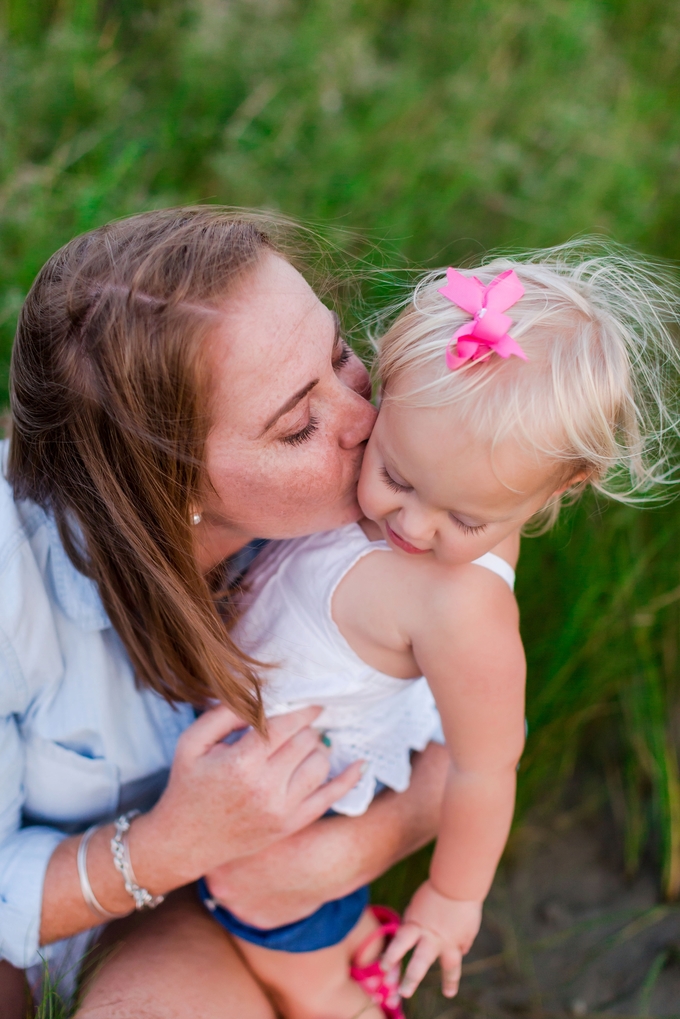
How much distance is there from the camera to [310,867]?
160cm

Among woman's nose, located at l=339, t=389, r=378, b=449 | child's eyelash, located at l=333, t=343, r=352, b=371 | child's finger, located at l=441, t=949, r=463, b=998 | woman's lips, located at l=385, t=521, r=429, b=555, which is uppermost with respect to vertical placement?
→ child's eyelash, located at l=333, t=343, r=352, b=371

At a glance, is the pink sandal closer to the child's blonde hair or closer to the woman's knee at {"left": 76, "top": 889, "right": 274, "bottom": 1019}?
the woman's knee at {"left": 76, "top": 889, "right": 274, "bottom": 1019}

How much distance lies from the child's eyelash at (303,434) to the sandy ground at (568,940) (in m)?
1.65

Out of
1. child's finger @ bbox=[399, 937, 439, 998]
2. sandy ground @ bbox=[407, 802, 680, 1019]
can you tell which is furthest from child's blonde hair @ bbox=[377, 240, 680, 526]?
sandy ground @ bbox=[407, 802, 680, 1019]

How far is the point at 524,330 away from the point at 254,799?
97cm

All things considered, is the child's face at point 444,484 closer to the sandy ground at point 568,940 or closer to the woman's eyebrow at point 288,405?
the woman's eyebrow at point 288,405

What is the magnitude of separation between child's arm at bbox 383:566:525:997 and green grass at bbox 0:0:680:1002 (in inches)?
29.6

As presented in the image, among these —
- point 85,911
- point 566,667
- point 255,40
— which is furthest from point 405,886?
point 255,40

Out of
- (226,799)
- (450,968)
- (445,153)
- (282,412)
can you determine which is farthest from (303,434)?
(445,153)

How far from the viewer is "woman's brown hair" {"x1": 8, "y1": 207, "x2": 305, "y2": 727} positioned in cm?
129

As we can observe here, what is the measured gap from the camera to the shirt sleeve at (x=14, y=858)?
1508 mm

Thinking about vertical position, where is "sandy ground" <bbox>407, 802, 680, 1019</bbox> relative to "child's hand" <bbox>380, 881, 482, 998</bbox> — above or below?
below

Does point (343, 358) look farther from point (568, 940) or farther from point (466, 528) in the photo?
point (568, 940)

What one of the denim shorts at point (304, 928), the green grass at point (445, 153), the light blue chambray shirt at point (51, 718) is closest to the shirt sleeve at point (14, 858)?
the light blue chambray shirt at point (51, 718)
